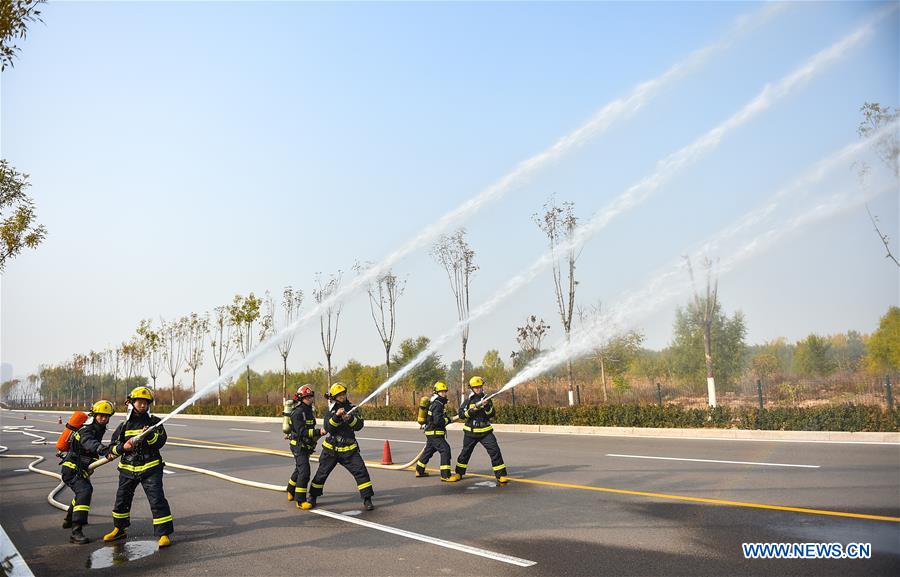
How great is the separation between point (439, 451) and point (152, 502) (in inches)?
207

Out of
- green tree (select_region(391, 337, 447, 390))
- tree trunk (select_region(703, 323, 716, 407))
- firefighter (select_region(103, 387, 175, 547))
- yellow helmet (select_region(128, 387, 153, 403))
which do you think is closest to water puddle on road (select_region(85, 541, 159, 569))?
firefighter (select_region(103, 387, 175, 547))

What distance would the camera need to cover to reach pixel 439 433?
435 inches

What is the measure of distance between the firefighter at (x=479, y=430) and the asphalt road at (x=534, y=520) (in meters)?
0.34

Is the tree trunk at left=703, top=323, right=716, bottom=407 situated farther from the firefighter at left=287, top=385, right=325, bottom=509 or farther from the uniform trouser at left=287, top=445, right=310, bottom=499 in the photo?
the uniform trouser at left=287, top=445, right=310, bottom=499

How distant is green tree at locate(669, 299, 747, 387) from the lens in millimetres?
39906

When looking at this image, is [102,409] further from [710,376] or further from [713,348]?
[713,348]

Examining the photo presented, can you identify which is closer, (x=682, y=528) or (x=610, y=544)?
(x=610, y=544)

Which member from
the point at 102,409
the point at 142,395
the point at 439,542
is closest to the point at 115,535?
the point at 102,409

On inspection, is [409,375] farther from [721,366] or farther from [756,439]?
[756,439]

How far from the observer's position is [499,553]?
246 inches

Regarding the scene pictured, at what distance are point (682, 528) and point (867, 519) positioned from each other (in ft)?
7.28

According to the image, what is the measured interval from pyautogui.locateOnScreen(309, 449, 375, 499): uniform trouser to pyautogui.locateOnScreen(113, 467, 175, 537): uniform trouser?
224cm

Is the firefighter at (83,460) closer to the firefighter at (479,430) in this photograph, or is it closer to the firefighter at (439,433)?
the firefighter at (439,433)

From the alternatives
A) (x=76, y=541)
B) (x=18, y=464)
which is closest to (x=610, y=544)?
(x=76, y=541)
